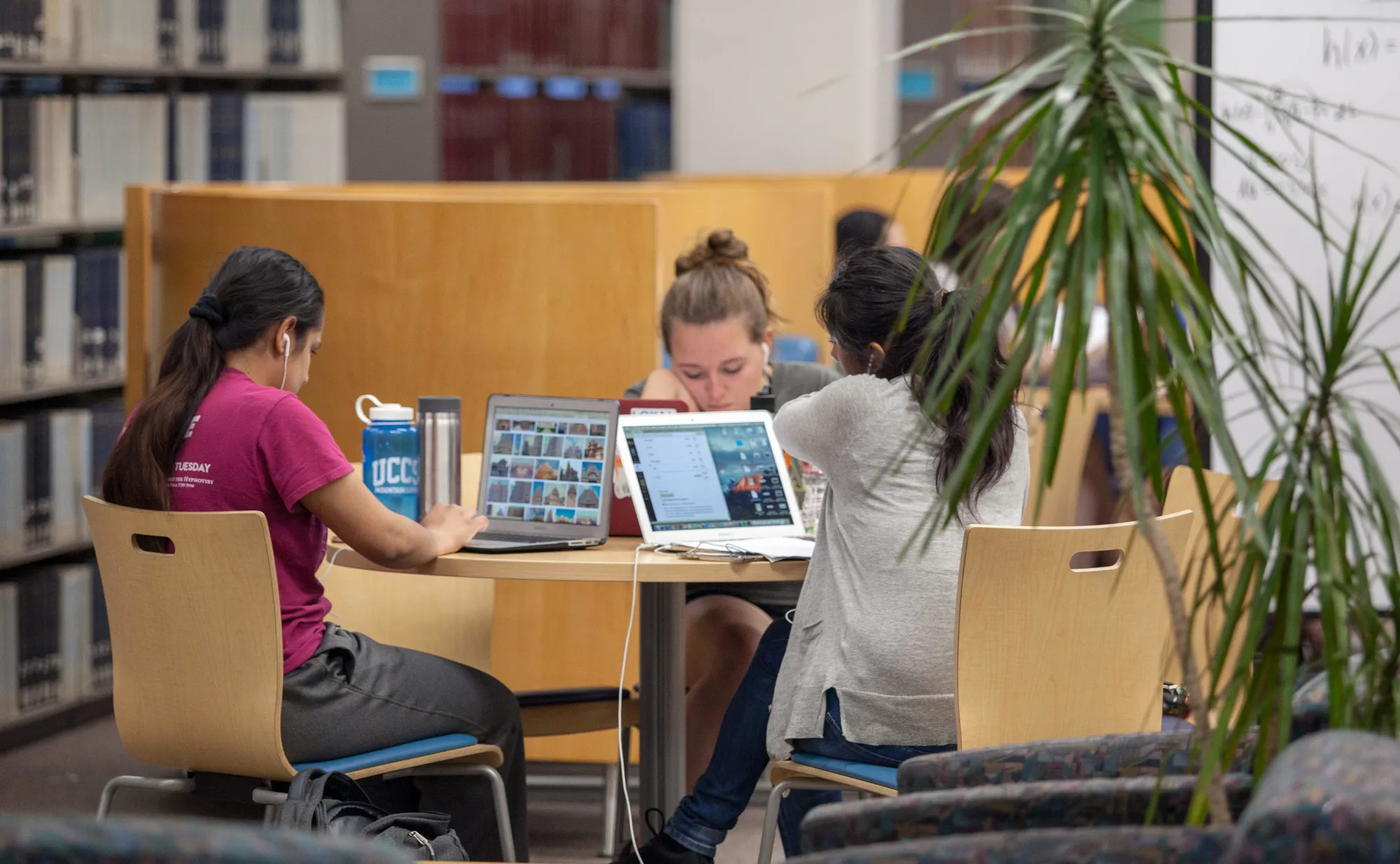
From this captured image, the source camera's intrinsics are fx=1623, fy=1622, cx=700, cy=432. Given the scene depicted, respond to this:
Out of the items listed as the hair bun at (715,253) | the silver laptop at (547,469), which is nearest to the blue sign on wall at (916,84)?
the hair bun at (715,253)

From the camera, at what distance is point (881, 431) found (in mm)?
2279

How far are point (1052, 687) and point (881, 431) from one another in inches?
16.5

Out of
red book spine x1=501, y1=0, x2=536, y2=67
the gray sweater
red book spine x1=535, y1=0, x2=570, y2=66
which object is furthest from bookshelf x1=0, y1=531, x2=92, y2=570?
red book spine x1=535, y1=0, x2=570, y2=66

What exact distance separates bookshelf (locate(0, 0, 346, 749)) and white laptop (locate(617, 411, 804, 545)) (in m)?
2.18

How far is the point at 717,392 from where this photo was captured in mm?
3146

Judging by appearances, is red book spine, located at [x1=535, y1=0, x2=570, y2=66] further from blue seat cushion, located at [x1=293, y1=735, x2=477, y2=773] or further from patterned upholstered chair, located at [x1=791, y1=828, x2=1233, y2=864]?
patterned upholstered chair, located at [x1=791, y1=828, x2=1233, y2=864]

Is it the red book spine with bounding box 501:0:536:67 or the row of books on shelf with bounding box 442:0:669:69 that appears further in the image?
the red book spine with bounding box 501:0:536:67

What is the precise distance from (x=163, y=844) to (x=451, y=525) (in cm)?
150

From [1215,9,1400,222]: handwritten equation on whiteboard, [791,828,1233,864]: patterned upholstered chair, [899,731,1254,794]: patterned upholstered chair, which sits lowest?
[899,731,1254,794]: patterned upholstered chair

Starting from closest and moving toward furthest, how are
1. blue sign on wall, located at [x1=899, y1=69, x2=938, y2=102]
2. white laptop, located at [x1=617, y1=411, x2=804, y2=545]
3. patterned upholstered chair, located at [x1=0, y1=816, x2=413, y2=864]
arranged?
patterned upholstered chair, located at [x1=0, y1=816, x2=413, y2=864], white laptop, located at [x1=617, y1=411, x2=804, y2=545], blue sign on wall, located at [x1=899, y1=69, x2=938, y2=102]

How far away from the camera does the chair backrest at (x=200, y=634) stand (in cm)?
225

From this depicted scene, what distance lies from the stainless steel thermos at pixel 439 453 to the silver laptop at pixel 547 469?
0.05 meters

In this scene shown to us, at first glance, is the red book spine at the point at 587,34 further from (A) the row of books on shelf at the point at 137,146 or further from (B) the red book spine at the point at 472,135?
(A) the row of books on shelf at the point at 137,146

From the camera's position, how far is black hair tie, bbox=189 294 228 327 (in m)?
2.46
